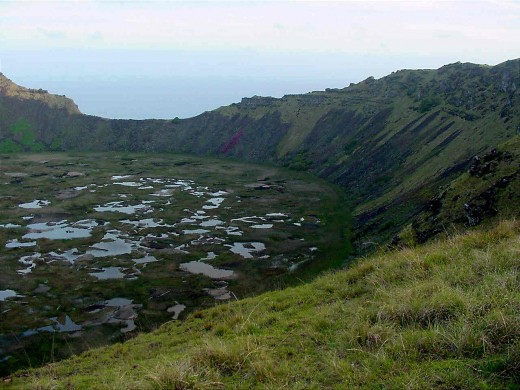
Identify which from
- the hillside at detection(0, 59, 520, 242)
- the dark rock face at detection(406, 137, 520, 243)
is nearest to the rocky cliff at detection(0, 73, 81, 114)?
the hillside at detection(0, 59, 520, 242)

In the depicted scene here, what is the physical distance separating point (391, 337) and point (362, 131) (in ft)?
397

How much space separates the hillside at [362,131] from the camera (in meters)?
77.5

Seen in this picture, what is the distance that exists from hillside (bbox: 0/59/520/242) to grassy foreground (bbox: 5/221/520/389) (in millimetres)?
40935

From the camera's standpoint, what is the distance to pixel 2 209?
280 ft

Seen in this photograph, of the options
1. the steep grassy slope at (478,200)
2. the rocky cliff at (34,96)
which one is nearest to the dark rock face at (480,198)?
the steep grassy slope at (478,200)

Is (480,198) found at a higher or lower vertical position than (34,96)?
lower

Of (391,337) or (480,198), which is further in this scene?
(480,198)

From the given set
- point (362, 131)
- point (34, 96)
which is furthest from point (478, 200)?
point (34, 96)

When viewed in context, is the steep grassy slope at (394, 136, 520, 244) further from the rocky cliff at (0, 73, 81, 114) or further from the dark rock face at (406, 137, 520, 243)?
the rocky cliff at (0, 73, 81, 114)

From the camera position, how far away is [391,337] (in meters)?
11.5

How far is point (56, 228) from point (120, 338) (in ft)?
142

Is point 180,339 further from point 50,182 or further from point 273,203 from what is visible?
point 50,182

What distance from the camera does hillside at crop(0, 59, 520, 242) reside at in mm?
77500

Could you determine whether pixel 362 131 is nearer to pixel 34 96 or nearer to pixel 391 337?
pixel 391 337
